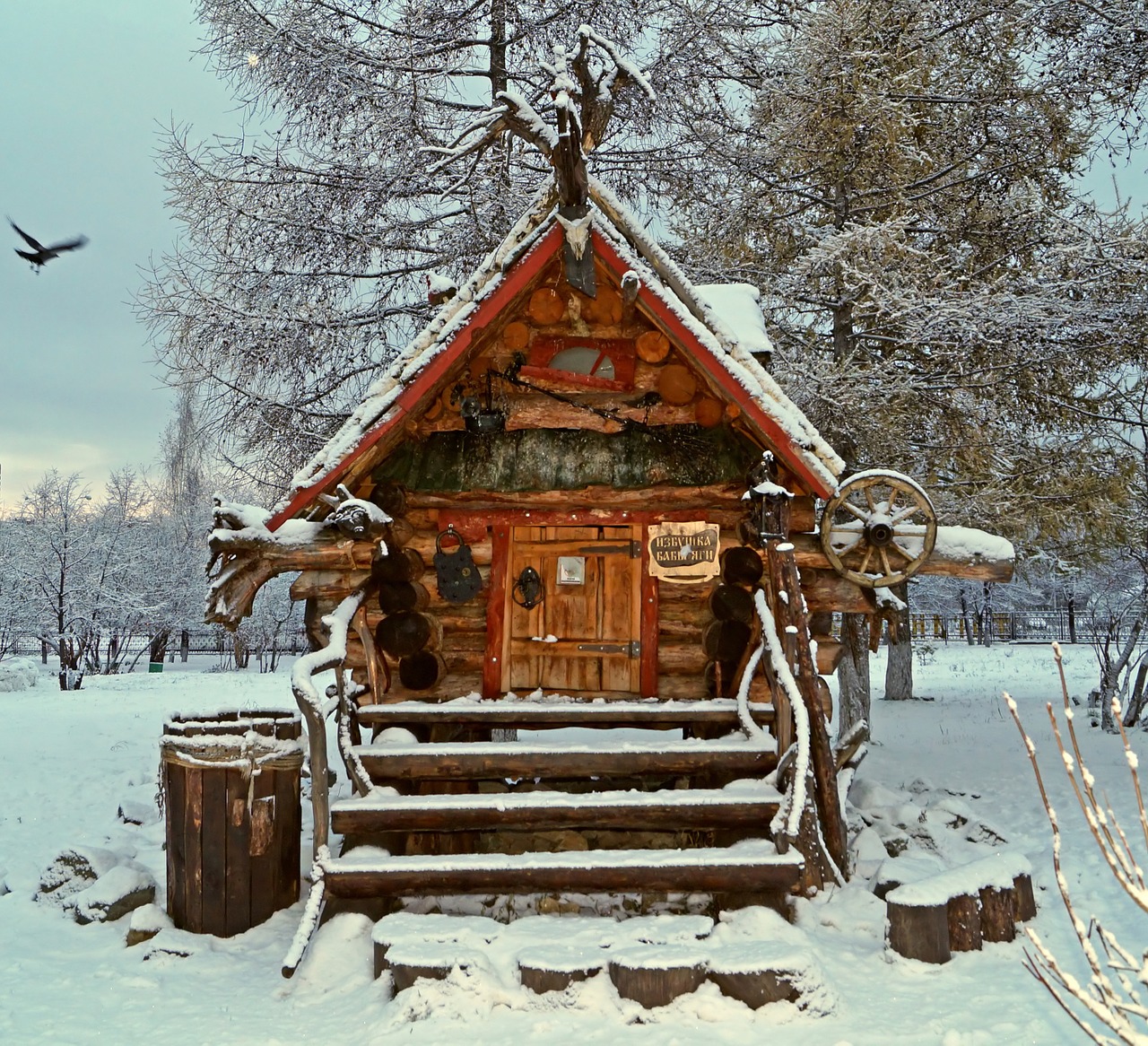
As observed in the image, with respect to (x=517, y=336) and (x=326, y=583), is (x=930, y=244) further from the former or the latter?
(x=326, y=583)

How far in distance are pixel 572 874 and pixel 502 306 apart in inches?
157

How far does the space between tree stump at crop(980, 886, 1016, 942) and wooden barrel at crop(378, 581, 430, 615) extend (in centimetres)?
450

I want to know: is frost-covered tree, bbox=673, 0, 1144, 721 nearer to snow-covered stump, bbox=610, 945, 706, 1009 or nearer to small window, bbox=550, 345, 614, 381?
small window, bbox=550, 345, 614, 381

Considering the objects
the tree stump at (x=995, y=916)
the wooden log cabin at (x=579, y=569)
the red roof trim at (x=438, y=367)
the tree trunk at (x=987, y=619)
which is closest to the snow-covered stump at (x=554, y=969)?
the wooden log cabin at (x=579, y=569)

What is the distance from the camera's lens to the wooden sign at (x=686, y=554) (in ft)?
23.6

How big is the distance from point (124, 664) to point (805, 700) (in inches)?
1366

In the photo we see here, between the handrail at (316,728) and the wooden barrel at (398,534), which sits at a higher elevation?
the wooden barrel at (398,534)

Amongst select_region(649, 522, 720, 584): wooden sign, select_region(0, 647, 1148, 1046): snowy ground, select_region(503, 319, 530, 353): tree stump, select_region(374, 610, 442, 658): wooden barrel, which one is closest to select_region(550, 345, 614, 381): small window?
select_region(503, 319, 530, 353): tree stump

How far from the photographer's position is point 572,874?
555 centimetres

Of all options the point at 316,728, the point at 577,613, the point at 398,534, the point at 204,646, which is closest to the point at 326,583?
the point at 398,534

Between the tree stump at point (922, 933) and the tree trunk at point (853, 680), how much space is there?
5742 mm

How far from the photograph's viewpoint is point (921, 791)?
9.46m

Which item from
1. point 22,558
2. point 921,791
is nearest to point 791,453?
point 921,791

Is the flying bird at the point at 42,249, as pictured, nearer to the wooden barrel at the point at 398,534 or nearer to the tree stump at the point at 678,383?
the wooden barrel at the point at 398,534
